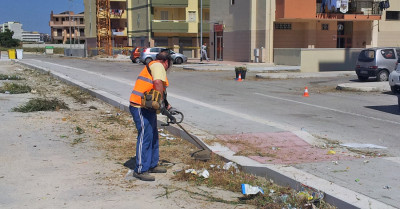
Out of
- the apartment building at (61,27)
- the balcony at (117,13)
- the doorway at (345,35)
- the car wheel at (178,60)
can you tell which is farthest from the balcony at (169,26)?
the apartment building at (61,27)

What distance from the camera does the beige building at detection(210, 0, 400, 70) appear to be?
3766cm

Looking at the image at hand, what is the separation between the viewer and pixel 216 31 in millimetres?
46156

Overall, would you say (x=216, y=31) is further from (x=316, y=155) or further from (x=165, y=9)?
(x=316, y=155)

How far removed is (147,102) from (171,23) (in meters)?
56.6

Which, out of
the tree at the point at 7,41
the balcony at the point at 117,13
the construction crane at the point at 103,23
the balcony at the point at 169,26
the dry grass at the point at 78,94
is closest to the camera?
the dry grass at the point at 78,94

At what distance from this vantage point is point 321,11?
38.1 m

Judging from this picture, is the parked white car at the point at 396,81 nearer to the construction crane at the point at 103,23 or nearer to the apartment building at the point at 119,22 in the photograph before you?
the construction crane at the point at 103,23

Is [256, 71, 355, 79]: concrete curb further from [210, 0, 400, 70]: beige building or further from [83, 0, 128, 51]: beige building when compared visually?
[83, 0, 128, 51]: beige building

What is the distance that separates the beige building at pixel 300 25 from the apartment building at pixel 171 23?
17.3m

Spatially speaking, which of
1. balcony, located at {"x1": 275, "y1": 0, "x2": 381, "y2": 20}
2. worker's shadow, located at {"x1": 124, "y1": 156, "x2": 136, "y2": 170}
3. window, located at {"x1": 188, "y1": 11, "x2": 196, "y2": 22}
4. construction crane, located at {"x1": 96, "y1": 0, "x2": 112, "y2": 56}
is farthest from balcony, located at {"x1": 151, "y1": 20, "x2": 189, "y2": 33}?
worker's shadow, located at {"x1": 124, "y1": 156, "x2": 136, "y2": 170}

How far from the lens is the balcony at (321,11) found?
1446 inches

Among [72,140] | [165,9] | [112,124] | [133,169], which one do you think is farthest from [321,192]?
[165,9]

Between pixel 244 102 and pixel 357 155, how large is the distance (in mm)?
7589

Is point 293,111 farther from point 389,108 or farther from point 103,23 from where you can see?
point 103,23
